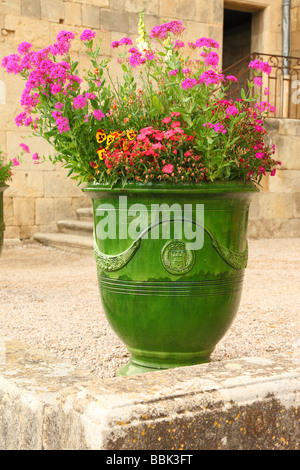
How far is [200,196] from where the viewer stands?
2062 mm

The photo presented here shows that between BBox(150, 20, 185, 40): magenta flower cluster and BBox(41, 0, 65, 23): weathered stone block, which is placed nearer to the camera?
BBox(150, 20, 185, 40): magenta flower cluster

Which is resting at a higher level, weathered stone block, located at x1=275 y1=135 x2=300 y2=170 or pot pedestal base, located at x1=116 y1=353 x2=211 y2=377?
weathered stone block, located at x1=275 y1=135 x2=300 y2=170

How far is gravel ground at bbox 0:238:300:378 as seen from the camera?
106 inches

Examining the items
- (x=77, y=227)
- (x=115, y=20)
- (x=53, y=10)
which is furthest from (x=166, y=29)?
(x=115, y=20)

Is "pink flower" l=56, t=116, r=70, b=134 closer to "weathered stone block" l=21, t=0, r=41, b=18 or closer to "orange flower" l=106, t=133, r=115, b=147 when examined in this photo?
"orange flower" l=106, t=133, r=115, b=147

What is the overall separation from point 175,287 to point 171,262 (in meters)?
0.09

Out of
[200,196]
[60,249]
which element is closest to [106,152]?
[200,196]

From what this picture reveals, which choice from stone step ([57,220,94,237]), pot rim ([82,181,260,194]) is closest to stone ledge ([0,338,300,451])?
pot rim ([82,181,260,194])

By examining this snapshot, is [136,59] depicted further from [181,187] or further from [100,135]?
[181,187]

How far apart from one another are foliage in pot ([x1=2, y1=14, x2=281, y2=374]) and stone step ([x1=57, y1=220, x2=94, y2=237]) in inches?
185

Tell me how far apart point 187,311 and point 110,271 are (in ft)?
1.05

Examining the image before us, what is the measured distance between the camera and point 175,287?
2057mm

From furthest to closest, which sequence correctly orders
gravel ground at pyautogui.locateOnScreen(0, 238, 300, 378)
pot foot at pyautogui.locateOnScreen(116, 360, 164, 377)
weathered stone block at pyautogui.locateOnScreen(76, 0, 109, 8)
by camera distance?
1. weathered stone block at pyautogui.locateOnScreen(76, 0, 109, 8)
2. gravel ground at pyautogui.locateOnScreen(0, 238, 300, 378)
3. pot foot at pyautogui.locateOnScreen(116, 360, 164, 377)

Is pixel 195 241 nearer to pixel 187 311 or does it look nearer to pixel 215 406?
pixel 187 311
